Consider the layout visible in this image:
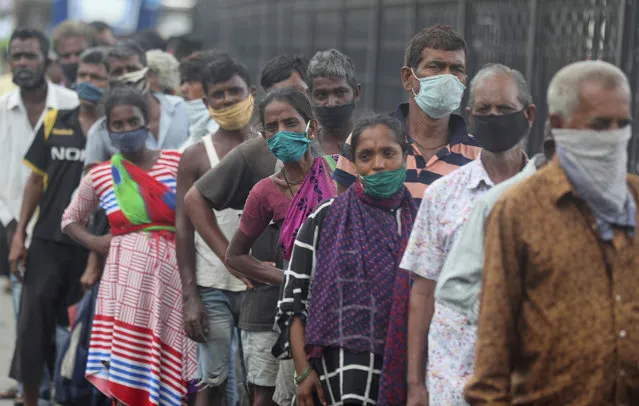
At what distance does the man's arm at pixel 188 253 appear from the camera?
641 cm

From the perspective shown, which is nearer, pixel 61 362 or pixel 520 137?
pixel 520 137

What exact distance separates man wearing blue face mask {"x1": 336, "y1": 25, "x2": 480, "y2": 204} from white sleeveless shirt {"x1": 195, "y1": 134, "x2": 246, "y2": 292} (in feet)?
4.64

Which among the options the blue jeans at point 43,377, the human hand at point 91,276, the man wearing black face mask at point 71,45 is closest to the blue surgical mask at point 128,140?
the human hand at point 91,276

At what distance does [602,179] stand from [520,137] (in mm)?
1022

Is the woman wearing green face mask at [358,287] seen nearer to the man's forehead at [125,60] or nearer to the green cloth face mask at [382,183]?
the green cloth face mask at [382,183]

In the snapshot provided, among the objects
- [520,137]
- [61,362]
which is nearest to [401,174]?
[520,137]

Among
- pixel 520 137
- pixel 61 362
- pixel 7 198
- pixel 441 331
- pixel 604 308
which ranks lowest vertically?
pixel 61 362

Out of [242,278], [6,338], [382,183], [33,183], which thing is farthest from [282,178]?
[6,338]

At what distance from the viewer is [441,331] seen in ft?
13.8

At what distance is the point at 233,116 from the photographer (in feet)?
21.8

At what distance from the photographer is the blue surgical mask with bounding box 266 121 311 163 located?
5.49m

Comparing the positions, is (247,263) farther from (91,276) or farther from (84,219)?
(91,276)

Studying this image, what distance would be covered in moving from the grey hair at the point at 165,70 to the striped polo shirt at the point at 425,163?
15.8 ft

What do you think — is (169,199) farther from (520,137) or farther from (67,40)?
(67,40)
